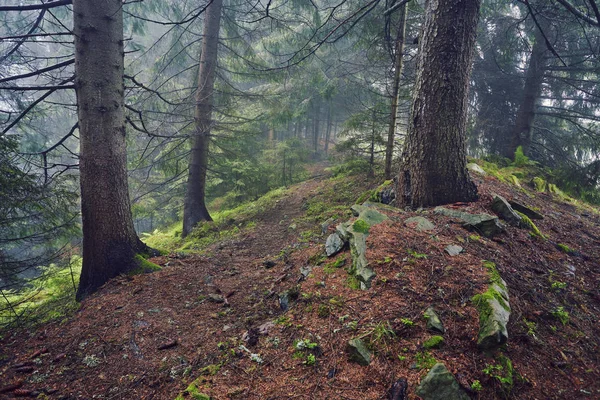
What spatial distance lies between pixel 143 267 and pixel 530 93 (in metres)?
13.1

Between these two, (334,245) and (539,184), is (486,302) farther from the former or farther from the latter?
(539,184)

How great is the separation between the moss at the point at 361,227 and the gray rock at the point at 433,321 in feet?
4.61

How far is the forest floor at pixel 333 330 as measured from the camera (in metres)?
2.29

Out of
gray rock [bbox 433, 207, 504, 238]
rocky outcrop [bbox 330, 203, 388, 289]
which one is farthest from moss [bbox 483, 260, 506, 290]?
rocky outcrop [bbox 330, 203, 388, 289]

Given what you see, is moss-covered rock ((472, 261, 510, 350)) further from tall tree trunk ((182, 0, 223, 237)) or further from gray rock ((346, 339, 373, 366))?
tall tree trunk ((182, 0, 223, 237))

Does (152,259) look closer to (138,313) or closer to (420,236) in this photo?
(138,313)

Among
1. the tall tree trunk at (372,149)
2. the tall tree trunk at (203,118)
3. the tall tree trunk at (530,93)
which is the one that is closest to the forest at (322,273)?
the tall tree trunk at (372,149)

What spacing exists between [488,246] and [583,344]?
130 cm

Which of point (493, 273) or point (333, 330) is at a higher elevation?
point (493, 273)

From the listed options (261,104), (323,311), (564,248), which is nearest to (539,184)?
(564,248)

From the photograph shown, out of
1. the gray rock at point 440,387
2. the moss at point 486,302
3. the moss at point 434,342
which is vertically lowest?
the gray rock at point 440,387

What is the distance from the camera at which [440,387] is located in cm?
208

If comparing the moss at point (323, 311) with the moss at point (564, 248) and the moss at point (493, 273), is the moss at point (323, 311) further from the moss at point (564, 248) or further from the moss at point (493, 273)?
the moss at point (564, 248)

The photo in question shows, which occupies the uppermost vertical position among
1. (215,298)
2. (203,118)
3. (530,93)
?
(530,93)
